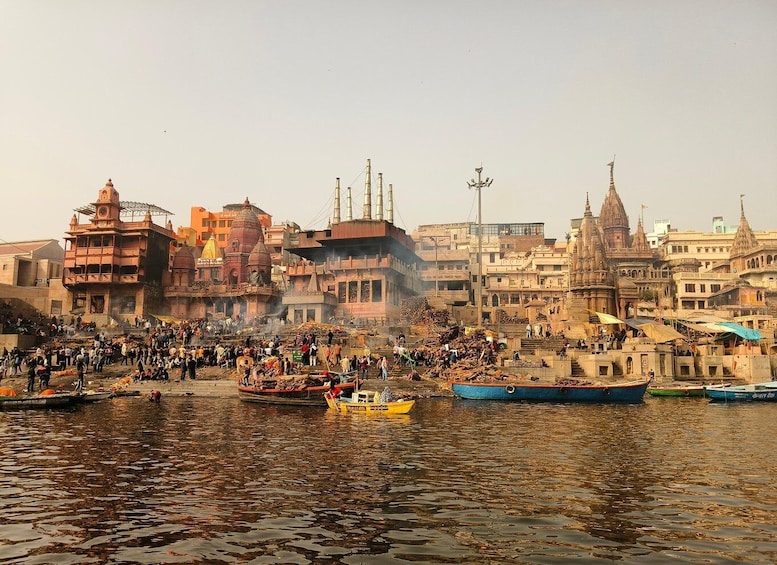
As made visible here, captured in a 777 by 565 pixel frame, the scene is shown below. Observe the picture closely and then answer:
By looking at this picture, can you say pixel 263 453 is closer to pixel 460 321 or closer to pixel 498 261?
pixel 460 321

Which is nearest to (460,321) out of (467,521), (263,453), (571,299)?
(571,299)

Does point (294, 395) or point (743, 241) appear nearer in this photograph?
point (294, 395)

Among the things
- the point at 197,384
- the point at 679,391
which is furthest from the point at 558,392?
the point at 197,384

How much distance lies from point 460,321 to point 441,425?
125 ft

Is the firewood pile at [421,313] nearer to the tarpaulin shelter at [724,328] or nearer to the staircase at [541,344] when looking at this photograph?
the staircase at [541,344]

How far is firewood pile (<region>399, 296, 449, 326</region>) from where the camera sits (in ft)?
173

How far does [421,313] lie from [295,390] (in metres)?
27.9

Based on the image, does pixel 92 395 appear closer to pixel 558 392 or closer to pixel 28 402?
pixel 28 402

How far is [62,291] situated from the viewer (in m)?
62.3

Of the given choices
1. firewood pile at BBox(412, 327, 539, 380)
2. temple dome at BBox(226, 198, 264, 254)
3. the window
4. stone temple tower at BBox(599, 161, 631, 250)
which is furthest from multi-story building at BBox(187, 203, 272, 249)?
firewood pile at BBox(412, 327, 539, 380)

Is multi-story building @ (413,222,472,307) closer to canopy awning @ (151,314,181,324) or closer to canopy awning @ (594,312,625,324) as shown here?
canopy awning @ (594,312,625,324)

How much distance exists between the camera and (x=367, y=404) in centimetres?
2484

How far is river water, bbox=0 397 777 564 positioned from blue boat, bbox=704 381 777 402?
36.9 feet

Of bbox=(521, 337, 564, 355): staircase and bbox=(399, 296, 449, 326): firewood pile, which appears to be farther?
bbox=(399, 296, 449, 326): firewood pile
